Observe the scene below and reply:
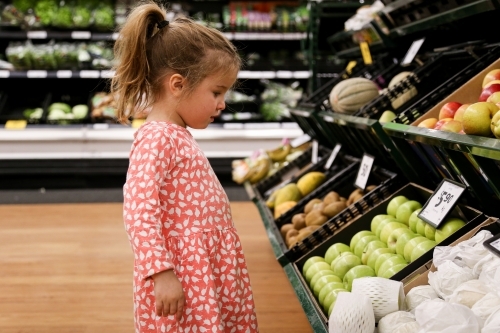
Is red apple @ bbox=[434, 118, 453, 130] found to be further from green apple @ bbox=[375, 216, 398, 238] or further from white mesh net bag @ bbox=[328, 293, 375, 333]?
white mesh net bag @ bbox=[328, 293, 375, 333]

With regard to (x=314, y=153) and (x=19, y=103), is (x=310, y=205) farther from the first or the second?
(x=19, y=103)

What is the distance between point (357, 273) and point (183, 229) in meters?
0.75

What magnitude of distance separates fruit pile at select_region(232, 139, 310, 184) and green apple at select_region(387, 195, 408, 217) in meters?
2.17

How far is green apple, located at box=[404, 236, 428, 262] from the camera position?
7.15ft

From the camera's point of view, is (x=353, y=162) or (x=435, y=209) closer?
(x=435, y=209)

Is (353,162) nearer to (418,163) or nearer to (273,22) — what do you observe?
(418,163)

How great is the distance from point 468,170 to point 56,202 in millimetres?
5263

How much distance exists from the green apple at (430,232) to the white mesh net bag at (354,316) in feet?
1.85

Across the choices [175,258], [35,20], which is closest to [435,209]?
[175,258]

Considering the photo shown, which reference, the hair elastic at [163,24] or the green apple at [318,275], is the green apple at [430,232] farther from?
the hair elastic at [163,24]

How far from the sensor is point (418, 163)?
8.36ft

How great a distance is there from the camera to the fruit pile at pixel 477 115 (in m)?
1.80

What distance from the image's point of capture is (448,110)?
2.23 meters

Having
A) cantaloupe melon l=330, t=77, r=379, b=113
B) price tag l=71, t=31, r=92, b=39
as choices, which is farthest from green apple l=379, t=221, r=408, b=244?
price tag l=71, t=31, r=92, b=39
